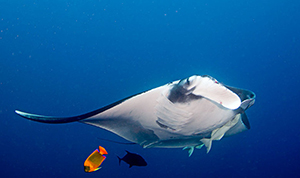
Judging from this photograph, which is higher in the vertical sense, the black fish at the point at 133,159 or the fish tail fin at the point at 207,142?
the black fish at the point at 133,159

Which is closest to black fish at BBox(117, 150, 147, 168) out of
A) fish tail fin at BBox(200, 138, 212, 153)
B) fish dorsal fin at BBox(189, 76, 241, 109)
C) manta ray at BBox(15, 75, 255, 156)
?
manta ray at BBox(15, 75, 255, 156)

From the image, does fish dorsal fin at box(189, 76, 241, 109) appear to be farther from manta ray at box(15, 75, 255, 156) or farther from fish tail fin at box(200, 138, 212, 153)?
fish tail fin at box(200, 138, 212, 153)

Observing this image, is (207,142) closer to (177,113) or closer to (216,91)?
(177,113)

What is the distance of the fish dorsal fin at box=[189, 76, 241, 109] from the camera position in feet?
4.72

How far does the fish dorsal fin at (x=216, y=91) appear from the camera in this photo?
144 cm

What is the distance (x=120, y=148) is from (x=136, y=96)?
15.3m

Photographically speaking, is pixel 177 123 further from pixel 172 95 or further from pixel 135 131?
pixel 135 131

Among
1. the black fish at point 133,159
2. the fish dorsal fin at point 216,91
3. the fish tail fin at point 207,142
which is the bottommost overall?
the fish tail fin at point 207,142

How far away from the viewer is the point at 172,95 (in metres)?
1.76

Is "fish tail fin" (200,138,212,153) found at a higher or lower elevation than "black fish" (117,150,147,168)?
lower

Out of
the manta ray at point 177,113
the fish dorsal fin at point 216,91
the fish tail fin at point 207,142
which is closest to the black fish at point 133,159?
the manta ray at point 177,113

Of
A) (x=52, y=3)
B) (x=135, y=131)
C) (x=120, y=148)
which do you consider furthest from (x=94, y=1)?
(x=135, y=131)

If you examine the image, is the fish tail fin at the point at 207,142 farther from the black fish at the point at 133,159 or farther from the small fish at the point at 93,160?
the small fish at the point at 93,160

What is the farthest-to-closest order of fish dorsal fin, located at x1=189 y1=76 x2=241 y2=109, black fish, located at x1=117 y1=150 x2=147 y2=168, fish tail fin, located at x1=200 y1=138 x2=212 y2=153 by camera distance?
black fish, located at x1=117 y1=150 x2=147 y2=168 → fish tail fin, located at x1=200 y1=138 x2=212 y2=153 → fish dorsal fin, located at x1=189 y1=76 x2=241 y2=109
